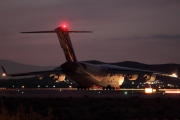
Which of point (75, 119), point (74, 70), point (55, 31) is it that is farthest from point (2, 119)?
point (55, 31)

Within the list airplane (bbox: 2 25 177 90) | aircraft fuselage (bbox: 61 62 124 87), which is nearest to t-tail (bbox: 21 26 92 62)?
airplane (bbox: 2 25 177 90)

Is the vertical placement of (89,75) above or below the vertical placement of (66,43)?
below

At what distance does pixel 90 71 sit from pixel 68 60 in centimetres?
346

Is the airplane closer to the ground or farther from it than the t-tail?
closer to the ground

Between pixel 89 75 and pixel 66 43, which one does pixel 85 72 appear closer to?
pixel 89 75

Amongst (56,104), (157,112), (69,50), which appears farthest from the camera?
(69,50)

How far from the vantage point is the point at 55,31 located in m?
64.0

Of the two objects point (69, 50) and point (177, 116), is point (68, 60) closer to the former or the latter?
point (69, 50)

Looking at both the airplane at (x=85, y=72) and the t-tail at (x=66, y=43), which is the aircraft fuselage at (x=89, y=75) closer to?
the airplane at (x=85, y=72)

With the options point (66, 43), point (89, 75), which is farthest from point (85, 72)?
point (66, 43)

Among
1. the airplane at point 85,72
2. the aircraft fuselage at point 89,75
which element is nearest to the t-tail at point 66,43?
the airplane at point 85,72

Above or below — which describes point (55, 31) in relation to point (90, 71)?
above

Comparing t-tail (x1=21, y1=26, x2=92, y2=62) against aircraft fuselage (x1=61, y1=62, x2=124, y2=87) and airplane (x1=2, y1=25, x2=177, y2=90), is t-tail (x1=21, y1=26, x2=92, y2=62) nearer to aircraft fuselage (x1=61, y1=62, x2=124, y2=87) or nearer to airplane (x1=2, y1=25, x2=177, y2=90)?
airplane (x1=2, y1=25, x2=177, y2=90)

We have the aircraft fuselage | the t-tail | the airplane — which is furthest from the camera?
the t-tail
